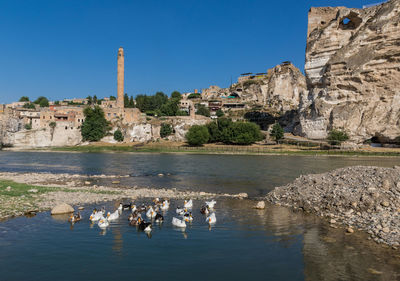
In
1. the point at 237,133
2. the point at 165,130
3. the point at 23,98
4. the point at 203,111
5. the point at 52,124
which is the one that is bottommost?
the point at 237,133

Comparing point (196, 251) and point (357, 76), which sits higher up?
point (357, 76)

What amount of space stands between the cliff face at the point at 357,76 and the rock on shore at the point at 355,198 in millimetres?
58465

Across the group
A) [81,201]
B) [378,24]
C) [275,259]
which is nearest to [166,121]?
[378,24]

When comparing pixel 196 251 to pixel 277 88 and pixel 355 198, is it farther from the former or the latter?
pixel 277 88

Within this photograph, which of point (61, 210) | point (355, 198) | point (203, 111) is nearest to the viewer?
point (61, 210)

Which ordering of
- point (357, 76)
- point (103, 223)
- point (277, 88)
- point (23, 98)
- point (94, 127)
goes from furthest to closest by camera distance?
point (23, 98), point (277, 88), point (94, 127), point (357, 76), point (103, 223)

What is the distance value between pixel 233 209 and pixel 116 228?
636 centimetres

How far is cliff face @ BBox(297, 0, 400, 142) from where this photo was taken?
70438 millimetres

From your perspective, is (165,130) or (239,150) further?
(165,130)

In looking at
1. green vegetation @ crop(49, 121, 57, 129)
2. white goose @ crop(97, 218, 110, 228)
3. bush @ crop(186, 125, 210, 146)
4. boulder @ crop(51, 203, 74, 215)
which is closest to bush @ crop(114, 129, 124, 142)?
green vegetation @ crop(49, 121, 57, 129)

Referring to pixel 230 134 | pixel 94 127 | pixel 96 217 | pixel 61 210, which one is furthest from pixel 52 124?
pixel 96 217

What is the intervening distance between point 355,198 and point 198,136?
210ft

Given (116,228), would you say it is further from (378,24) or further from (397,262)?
(378,24)

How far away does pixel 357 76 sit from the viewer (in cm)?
7256
